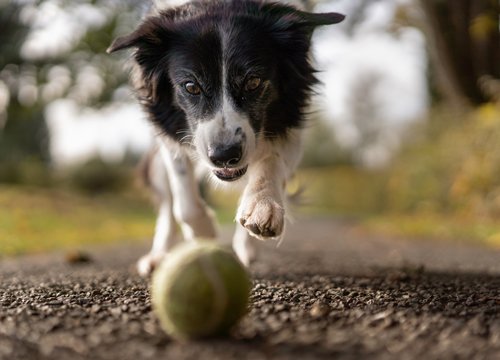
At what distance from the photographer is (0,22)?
16.3 metres

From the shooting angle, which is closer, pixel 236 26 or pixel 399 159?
pixel 236 26

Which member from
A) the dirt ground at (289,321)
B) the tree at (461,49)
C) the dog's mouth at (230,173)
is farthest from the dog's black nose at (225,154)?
the tree at (461,49)

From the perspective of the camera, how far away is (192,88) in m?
3.56

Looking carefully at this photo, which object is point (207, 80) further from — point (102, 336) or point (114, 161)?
point (114, 161)

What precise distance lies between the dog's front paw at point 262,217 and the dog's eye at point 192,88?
2.73 ft

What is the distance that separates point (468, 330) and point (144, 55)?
2.80 meters

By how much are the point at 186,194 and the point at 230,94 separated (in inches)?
40.0

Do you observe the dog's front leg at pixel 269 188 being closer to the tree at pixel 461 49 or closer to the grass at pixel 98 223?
the grass at pixel 98 223

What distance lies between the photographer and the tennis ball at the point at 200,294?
6.50ft

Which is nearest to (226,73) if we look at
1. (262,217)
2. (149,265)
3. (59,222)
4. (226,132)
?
(226,132)

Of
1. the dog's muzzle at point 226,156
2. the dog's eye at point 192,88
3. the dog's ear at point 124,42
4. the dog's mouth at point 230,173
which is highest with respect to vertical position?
the dog's ear at point 124,42

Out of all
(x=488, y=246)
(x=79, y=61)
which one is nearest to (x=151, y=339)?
(x=488, y=246)

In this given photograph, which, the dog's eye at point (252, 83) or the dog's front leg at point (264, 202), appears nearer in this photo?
the dog's front leg at point (264, 202)

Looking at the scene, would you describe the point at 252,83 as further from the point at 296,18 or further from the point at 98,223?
the point at 98,223
